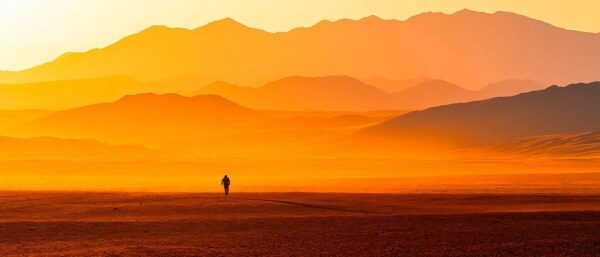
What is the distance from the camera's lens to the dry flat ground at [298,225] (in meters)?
28.1

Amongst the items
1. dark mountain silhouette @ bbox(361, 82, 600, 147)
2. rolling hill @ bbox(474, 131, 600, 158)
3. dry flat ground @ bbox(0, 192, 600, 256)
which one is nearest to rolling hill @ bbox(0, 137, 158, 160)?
dark mountain silhouette @ bbox(361, 82, 600, 147)

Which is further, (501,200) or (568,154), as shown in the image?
(568,154)

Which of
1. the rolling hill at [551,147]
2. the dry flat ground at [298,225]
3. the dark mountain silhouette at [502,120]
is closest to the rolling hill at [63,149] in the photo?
the dark mountain silhouette at [502,120]

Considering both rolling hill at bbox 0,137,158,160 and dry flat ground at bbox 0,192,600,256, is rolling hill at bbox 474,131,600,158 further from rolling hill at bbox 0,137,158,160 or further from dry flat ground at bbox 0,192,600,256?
dry flat ground at bbox 0,192,600,256

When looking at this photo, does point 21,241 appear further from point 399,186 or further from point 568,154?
point 568,154

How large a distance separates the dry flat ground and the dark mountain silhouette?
123126mm

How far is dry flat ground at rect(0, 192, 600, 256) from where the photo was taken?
2808cm

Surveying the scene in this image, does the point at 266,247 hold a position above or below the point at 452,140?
below

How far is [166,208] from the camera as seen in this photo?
41.4 meters

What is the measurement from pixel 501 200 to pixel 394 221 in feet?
41.4

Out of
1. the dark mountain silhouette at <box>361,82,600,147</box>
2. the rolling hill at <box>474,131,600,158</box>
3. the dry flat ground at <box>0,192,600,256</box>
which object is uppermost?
the dark mountain silhouette at <box>361,82,600,147</box>

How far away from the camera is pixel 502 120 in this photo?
7047 inches

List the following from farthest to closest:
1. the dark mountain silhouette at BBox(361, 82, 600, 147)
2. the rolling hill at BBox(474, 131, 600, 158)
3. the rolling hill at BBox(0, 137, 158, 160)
Answer: the dark mountain silhouette at BBox(361, 82, 600, 147) → the rolling hill at BBox(0, 137, 158, 160) → the rolling hill at BBox(474, 131, 600, 158)

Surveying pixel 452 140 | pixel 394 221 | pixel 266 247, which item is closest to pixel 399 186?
pixel 394 221
